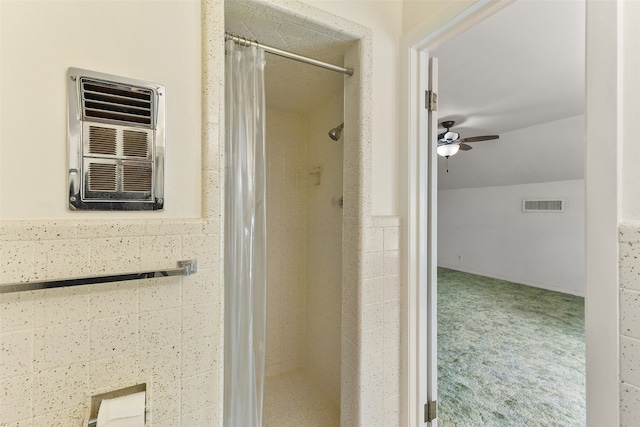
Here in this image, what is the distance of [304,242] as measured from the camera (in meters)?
2.27

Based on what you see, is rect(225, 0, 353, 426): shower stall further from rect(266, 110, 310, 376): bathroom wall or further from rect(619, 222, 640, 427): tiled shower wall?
rect(619, 222, 640, 427): tiled shower wall

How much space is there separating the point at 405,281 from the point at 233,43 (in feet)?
4.32

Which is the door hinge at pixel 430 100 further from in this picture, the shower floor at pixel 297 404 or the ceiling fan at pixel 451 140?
the ceiling fan at pixel 451 140

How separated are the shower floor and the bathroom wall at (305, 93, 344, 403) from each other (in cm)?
7

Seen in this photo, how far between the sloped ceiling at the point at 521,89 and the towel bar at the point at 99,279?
1949mm

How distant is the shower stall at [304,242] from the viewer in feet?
5.66

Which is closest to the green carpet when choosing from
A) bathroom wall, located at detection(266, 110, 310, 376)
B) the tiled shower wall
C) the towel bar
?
bathroom wall, located at detection(266, 110, 310, 376)

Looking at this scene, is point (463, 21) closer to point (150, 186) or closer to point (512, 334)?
point (150, 186)

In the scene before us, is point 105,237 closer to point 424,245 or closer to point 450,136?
point 424,245

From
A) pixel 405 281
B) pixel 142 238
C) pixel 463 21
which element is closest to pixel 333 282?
pixel 405 281

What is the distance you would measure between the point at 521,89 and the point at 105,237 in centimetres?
357

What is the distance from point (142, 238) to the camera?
83 cm

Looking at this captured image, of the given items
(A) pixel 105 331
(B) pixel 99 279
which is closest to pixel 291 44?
(B) pixel 99 279

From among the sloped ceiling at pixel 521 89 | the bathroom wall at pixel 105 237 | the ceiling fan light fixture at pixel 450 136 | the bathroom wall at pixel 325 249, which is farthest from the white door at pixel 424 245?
the ceiling fan light fixture at pixel 450 136
